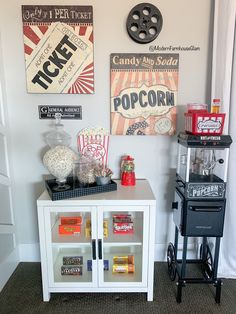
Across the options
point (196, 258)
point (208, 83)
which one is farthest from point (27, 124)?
point (196, 258)

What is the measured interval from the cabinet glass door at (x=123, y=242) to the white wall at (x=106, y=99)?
0.36 metres

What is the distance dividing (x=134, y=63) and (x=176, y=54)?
31 cm

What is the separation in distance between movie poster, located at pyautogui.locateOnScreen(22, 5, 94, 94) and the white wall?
0.16 feet

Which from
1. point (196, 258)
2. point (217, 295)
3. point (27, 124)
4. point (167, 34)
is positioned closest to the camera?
point (217, 295)

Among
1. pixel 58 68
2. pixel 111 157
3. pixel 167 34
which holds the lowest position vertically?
pixel 111 157

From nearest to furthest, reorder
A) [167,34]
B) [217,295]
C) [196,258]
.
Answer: [217,295], [167,34], [196,258]

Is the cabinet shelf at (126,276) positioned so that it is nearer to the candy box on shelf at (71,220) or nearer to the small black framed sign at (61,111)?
the candy box on shelf at (71,220)

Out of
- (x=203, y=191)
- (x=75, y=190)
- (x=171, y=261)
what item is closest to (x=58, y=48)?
(x=75, y=190)

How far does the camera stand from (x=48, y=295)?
166 cm

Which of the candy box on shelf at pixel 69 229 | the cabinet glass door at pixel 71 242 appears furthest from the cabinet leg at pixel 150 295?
the candy box on shelf at pixel 69 229

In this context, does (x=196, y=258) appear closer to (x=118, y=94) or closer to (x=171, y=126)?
(x=171, y=126)

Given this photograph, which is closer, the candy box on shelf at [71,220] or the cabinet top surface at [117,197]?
the cabinet top surface at [117,197]

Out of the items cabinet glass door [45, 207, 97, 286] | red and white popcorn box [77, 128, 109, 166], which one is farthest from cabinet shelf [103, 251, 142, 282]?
red and white popcorn box [77, 128, 109, 166]

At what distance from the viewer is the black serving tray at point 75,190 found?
1.54 m
